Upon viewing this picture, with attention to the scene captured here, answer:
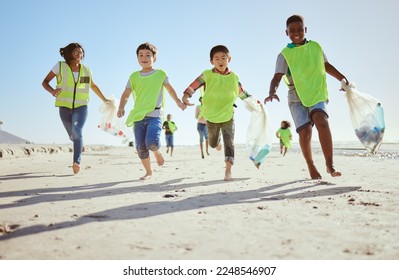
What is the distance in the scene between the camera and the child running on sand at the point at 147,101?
16.6ft

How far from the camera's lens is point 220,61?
15.9 ft

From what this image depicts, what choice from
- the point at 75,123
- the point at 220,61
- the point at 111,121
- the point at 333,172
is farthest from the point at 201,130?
the point at 333,172

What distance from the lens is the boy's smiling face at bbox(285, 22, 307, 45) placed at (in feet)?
14.7

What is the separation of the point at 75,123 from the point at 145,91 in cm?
133

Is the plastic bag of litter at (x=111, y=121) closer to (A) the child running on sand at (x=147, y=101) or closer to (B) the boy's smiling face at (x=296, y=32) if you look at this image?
(A) the child running on sand at (x=147, y=101)

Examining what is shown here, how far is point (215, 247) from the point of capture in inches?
64.2

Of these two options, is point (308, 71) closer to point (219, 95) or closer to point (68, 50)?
point (219, 95)

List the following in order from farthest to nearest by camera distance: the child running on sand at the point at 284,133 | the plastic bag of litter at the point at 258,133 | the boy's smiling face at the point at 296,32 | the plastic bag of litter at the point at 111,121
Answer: the child running on sand at the point at 284,133 < the plastic bag of litter at the point at 111,121 < the plastic bag of litter at the point at 258,133 < the boy's smiling face at the point at 296,32

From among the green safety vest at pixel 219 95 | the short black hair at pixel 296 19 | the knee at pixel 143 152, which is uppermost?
the short black hair at pixel 296 19

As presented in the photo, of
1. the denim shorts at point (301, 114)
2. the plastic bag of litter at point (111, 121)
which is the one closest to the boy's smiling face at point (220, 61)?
the denim shorts at point (301, 114)

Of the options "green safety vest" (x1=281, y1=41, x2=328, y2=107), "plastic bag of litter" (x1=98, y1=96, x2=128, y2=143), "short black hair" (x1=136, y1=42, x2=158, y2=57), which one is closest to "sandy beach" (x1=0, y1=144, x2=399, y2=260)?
"green safety vest" (x1=281, y1=41, x2=328, y2=107)
